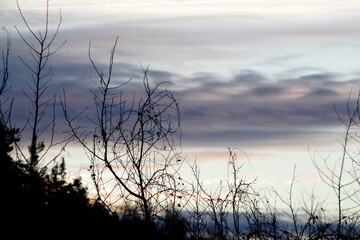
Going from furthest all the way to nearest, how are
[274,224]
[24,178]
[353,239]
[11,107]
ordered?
[24,178]
[11,107]
[274,224]
[353,239]

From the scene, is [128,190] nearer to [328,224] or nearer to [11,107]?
[11,107]

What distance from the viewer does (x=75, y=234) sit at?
1205cm

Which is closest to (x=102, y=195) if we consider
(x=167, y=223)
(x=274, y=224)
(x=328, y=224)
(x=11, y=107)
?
(x=167, y=223)

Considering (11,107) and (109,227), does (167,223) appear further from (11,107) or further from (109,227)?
(11,107)

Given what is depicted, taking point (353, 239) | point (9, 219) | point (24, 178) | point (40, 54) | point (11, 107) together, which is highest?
point (40, 54)

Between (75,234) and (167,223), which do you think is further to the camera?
(75,234)

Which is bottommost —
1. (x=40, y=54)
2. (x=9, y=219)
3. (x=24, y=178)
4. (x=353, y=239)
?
(x=353, y=239)

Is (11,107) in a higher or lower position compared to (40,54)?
lower

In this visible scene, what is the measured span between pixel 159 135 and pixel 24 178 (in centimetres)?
360

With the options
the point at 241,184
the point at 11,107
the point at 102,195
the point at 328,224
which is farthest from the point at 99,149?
the point at 328,224

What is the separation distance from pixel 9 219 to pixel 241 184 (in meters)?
5.14

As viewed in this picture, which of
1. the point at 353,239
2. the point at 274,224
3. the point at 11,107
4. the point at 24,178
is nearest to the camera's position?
the point at 353,239

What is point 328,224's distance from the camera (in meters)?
9.99

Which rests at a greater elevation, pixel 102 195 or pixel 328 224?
pixel 102 195
